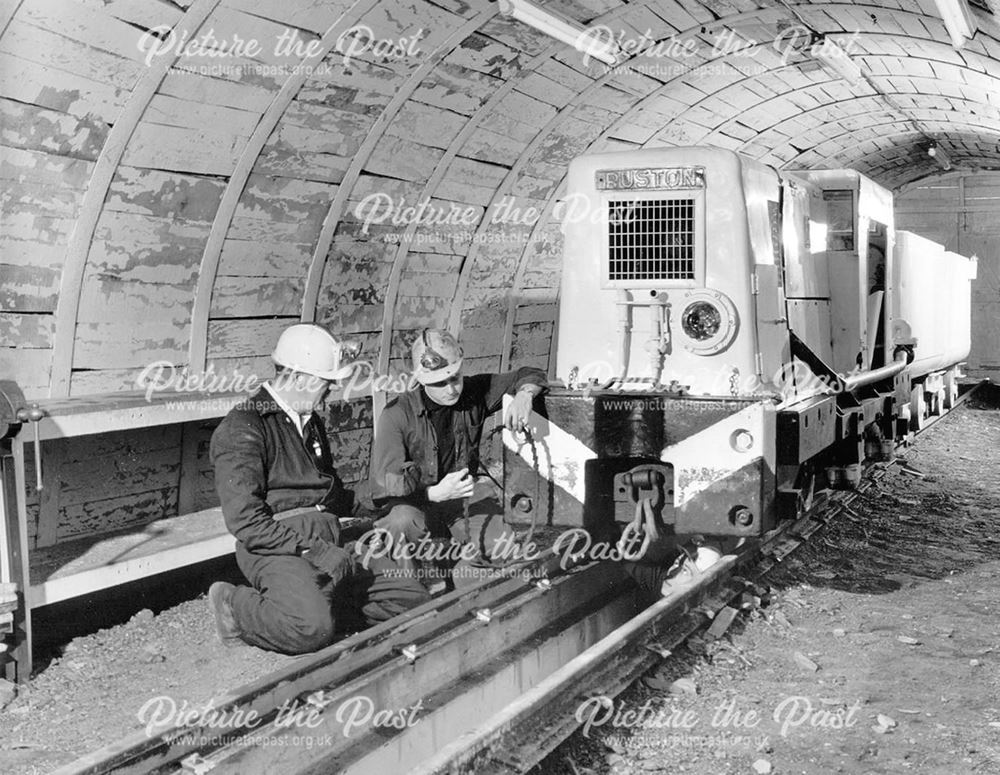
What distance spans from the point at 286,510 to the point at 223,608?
0.62 m

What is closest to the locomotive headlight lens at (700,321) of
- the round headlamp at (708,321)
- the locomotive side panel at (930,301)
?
the round headlamp at (708,321)

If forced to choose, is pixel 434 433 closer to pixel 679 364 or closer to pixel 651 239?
A: pixel 679 364

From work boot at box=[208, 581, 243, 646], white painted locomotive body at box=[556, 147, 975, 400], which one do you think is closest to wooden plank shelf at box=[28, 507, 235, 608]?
work boot at box=[208, 581, 243, 646]

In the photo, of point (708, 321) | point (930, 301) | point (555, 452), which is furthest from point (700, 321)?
point (930, 301)

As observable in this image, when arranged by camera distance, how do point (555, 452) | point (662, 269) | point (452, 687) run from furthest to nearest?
point (662, 269) < point (555, 452) < point (452, 687)

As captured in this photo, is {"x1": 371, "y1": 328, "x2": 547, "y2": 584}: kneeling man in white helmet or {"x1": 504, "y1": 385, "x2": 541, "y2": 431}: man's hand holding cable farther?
{"x1": 504, "y1": 385, "x2": 541, "y2": 431}: man's hand holding cable

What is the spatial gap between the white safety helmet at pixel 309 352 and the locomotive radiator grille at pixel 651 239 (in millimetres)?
1957

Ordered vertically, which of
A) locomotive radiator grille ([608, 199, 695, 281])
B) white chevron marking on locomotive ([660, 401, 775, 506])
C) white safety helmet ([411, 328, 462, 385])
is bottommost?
white chevron marking on locomotive ([660, 401, 775, 506])

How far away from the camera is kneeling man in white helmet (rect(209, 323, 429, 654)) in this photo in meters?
5.00

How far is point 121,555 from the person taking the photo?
5.77 m

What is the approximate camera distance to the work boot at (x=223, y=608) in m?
5.34

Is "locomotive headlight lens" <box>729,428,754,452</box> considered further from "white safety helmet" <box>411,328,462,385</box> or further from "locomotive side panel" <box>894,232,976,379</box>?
"locomotive side panel" <box>894,232,976,379</box>

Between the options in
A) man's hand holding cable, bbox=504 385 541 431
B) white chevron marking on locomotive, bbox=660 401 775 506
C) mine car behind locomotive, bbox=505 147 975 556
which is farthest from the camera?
man's hand holding cable, bbox=504 385 541 431

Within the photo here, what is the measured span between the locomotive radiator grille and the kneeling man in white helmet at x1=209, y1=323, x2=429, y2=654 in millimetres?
1956
